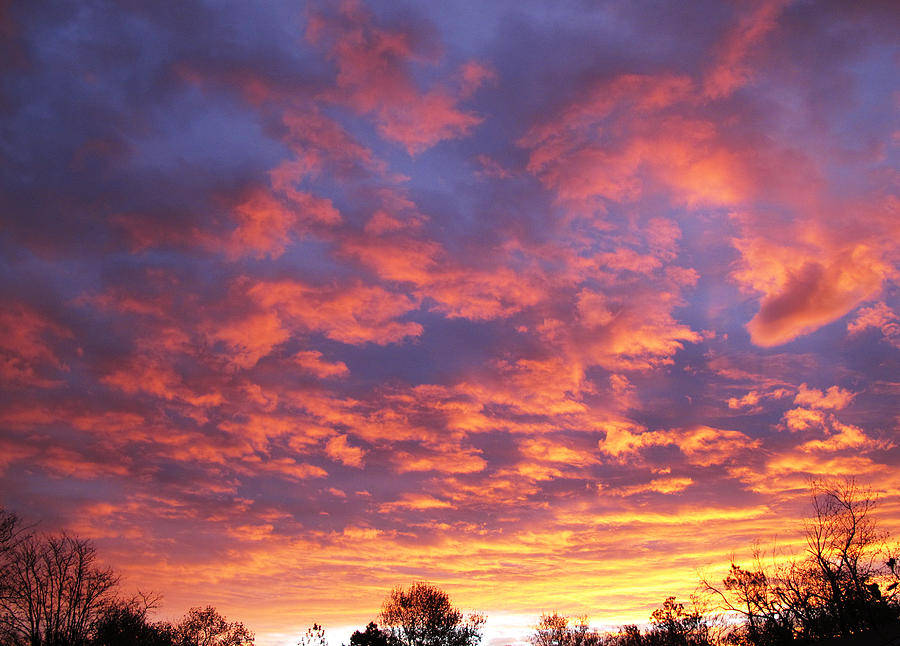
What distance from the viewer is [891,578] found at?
45.5 metres

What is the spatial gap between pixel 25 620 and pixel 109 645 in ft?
45.7

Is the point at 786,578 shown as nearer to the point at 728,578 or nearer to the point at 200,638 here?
the point at 728,578

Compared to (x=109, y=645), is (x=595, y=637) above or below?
below

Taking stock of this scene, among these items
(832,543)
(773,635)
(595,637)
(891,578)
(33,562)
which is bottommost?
(595,637)

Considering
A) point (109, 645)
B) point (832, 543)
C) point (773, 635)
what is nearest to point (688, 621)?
Result: point (773, 635)

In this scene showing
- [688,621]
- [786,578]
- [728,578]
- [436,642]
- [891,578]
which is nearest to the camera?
[891,578]

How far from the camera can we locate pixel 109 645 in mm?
73750

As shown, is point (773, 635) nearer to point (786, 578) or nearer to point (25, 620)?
point (786, 578)

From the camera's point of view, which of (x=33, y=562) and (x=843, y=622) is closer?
(x=843, y=622)

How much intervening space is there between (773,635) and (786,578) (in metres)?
8.73

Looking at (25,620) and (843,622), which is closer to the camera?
(843,622)

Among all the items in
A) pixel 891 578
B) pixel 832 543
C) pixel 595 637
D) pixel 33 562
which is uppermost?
pixel 33 562

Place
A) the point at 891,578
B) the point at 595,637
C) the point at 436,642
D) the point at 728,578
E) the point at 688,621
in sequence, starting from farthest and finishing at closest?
the point at 595,637 → the point at 436,642 → the point at 688,621 → the point at 728,578 → the point at 891,578

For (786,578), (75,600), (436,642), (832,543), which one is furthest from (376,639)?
(832,543)
